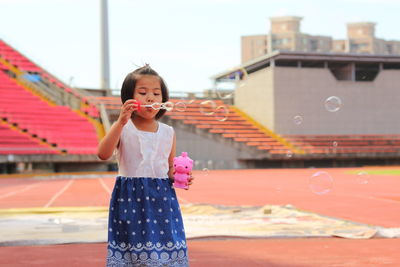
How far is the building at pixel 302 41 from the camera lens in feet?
331

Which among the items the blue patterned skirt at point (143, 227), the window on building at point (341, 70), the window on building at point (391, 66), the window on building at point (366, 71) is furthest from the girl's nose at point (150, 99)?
the window on building at point (391, 66)

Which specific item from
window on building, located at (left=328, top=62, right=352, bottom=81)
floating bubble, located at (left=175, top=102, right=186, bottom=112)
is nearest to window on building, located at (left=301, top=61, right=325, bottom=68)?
window on building, located at (left=328, top=62, right=352, bottom=81)

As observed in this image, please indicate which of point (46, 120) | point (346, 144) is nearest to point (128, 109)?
point (46, 120)

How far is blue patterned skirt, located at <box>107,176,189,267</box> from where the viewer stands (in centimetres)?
270

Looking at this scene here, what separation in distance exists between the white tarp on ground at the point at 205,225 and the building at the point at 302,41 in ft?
298

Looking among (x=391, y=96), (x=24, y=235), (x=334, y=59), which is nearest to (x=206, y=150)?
(x=334, y=59)

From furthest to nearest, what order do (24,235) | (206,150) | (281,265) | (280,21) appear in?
(280,21) → (206,150) → (24,235) → (281,265)

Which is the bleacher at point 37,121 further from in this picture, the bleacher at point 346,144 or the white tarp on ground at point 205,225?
the white tarp on ground at point 205,225

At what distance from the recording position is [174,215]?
9.31 feet

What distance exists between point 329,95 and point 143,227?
2926 cm

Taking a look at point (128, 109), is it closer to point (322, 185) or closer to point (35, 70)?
point (322, 185)

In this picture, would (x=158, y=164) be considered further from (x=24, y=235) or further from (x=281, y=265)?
(x=24, y=235)

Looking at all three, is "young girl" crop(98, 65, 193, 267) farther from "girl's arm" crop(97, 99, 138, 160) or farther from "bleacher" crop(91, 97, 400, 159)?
"bleacher" crop(91, 97, 400, 159)

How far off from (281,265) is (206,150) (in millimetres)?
25732
